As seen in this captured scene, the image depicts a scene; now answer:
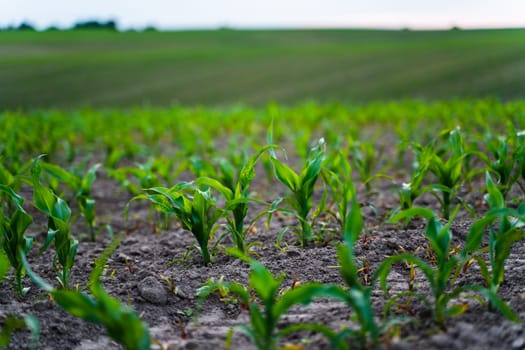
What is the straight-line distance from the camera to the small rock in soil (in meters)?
2.14

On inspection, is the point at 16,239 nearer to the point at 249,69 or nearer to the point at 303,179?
the point at 303,179

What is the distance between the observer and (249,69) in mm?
17203

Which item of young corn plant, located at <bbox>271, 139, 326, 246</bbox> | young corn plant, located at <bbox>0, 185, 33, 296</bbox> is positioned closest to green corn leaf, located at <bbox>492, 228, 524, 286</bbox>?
young corn plant, located at <bbox>271, 139, 326, 246</bbox>

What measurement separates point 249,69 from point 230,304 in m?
15.6

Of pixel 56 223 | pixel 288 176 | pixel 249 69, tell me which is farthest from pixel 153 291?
pixel 249 69

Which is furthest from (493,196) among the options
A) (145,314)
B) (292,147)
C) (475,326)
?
(292,147)

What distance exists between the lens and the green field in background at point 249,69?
14273 mm

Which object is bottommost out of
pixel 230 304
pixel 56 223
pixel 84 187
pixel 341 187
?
pixel 230 304

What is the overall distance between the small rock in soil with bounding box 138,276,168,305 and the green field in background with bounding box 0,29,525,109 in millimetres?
10679

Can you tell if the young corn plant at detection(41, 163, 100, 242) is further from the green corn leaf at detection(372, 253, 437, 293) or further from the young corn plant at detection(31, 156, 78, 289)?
the green corn leaf at detection(372, 253, 437, 293)

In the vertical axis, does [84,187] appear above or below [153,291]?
above

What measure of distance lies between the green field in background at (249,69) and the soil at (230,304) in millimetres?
10013

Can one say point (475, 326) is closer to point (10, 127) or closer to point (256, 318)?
point (256, 318)

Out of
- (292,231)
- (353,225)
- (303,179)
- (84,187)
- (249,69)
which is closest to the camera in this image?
(353,225)
